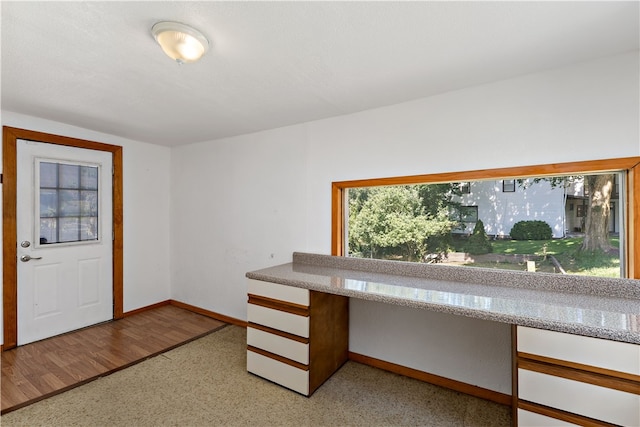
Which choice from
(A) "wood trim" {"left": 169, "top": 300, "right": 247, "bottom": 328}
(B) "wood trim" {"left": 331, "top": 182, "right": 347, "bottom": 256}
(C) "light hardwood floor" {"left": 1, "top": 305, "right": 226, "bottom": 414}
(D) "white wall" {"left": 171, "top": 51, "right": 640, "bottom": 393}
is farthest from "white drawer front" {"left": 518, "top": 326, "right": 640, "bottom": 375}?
(C) "light hardwood floor" {"left": 1, "top": 305, "right": 226, "bottom": 414}

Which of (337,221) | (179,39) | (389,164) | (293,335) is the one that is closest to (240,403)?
(293,335)

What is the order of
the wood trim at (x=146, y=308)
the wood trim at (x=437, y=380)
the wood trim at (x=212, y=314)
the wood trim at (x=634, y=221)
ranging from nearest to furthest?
1. the wood trim at (x=634, y=221)
2. the wood trim at (x=437, y=380)
3. the wood trim at (x=212, y=314)
4. the wood trim at (x=146, y=308)

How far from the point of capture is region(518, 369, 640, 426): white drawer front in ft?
4.22

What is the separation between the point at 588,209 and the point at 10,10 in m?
Answer: 3.34

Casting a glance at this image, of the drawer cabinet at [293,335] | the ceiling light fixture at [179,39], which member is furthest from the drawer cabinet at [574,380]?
the ceiling light fixture at [179,39]

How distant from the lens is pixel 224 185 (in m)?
3.65

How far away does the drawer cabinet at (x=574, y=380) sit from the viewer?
1.28 m

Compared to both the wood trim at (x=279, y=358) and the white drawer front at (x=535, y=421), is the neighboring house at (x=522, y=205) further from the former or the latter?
the wood trim at (x=279, y=358)

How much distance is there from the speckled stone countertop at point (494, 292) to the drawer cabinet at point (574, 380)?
2.6 inches

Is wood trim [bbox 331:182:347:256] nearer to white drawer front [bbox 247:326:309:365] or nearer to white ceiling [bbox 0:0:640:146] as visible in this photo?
white ceiling [bbox 0:0:640:146]

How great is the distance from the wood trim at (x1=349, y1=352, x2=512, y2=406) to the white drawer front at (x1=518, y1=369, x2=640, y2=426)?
0.73m

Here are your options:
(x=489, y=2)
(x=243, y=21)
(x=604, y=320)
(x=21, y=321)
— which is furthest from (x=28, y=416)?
(x=489, y=2)

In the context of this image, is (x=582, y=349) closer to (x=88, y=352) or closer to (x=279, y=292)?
(x=279, y=292)

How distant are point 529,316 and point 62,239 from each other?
13.9 ft
